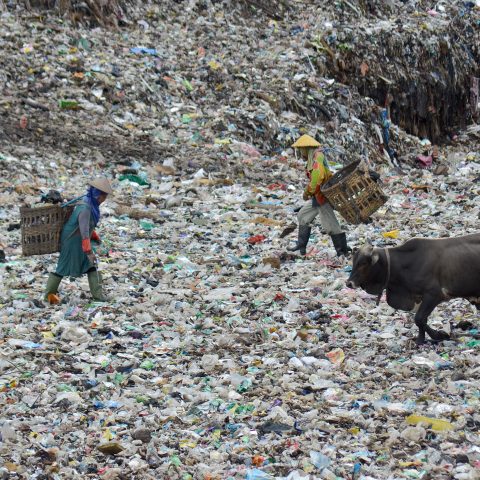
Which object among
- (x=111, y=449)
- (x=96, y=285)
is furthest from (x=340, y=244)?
(x=111, y=449)

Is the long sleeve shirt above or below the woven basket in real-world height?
above

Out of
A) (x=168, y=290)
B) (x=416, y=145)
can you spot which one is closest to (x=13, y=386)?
(x=168, y=290)

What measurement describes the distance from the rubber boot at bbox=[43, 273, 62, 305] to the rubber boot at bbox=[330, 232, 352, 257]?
10.4 ft

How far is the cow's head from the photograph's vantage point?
7195 mm

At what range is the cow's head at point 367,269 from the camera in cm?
720

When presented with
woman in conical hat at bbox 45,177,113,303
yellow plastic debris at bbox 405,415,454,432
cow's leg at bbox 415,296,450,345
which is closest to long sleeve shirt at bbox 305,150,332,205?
woman in conical hat at bbox 45,177,113,303

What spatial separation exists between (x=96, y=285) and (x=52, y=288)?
431mm

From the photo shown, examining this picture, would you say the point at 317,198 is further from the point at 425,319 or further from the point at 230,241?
the point at 425,319

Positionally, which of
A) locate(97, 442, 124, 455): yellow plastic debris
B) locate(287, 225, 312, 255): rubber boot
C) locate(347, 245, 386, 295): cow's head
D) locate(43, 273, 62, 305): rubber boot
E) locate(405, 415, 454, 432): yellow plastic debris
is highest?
locate(347, 245, 386, 295): cow's head

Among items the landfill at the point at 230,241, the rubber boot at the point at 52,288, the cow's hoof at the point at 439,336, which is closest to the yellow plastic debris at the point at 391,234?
the landfill at the point at 230,241

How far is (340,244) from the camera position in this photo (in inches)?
402

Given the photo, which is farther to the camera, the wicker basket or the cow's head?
the wicker basket

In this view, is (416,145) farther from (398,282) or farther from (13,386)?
(13,386)

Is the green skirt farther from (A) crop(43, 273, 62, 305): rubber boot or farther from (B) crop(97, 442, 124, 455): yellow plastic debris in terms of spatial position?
(B) crop(97, 442, 124, 455): yellow plastic debris
